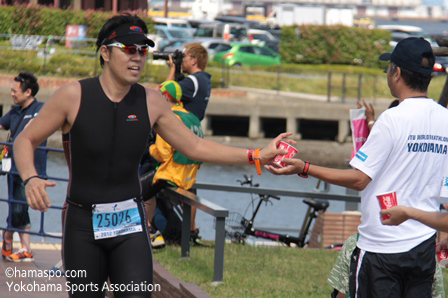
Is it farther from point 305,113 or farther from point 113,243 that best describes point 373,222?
point 305,113

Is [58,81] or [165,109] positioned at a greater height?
[165,109]

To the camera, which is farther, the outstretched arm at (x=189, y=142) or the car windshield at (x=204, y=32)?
the car windshield at (x=204, y=32)

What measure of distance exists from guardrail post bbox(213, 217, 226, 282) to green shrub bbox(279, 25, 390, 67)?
107 ft

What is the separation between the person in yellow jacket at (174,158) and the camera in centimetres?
832

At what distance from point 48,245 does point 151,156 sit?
193 cm

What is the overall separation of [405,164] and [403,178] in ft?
0.24

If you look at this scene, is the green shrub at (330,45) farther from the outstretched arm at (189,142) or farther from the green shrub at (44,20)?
the outstretched arm at (189,142)

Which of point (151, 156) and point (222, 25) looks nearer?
point (151, 156)

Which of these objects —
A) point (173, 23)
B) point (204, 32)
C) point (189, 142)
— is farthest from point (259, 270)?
point (173, 23)

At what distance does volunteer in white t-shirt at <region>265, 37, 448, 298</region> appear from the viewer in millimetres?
4148

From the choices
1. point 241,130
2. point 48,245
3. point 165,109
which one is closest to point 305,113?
point 241,130

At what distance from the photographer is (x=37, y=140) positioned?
174 inches

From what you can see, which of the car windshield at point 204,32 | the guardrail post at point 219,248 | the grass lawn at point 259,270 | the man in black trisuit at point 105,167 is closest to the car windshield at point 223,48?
the car windshield at point 204,32

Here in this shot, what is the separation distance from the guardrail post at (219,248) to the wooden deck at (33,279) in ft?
4.53
